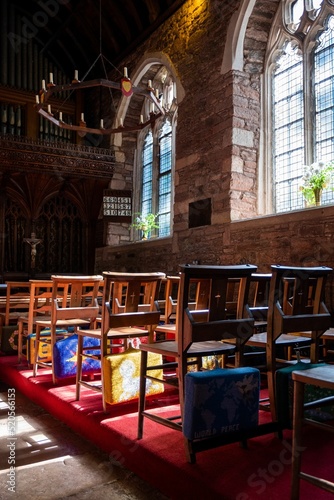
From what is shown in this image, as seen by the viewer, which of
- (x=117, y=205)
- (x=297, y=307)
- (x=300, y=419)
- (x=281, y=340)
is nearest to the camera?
(x=300, y=419)

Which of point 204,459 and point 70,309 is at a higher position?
point 70,309

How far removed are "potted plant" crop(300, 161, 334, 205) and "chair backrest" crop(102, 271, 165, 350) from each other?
118 inches

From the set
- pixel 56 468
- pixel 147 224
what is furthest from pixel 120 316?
pixel 147 224

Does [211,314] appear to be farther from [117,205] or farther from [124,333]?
[117,205]

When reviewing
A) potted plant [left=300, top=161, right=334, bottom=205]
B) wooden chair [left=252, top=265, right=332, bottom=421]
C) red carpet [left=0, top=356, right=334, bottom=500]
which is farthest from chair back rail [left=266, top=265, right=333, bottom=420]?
potted plant [left=300, top=161, right=334, bottom=205]

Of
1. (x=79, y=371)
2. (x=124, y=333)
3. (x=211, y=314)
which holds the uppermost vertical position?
(x=211, y=314)

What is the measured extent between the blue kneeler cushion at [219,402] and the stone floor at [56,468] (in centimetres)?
37

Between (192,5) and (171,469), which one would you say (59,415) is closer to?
(171,469)

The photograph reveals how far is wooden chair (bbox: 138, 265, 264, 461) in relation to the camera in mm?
2092

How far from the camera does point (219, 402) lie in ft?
6.63

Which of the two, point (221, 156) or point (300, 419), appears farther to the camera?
point (221, 156)

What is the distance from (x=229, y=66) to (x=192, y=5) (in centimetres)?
182

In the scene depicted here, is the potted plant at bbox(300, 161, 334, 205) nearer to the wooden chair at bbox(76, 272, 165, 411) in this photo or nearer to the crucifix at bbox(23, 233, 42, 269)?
the wooden chair at bbox(76, 272, 165, 411)

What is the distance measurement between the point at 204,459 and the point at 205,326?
0.59m
